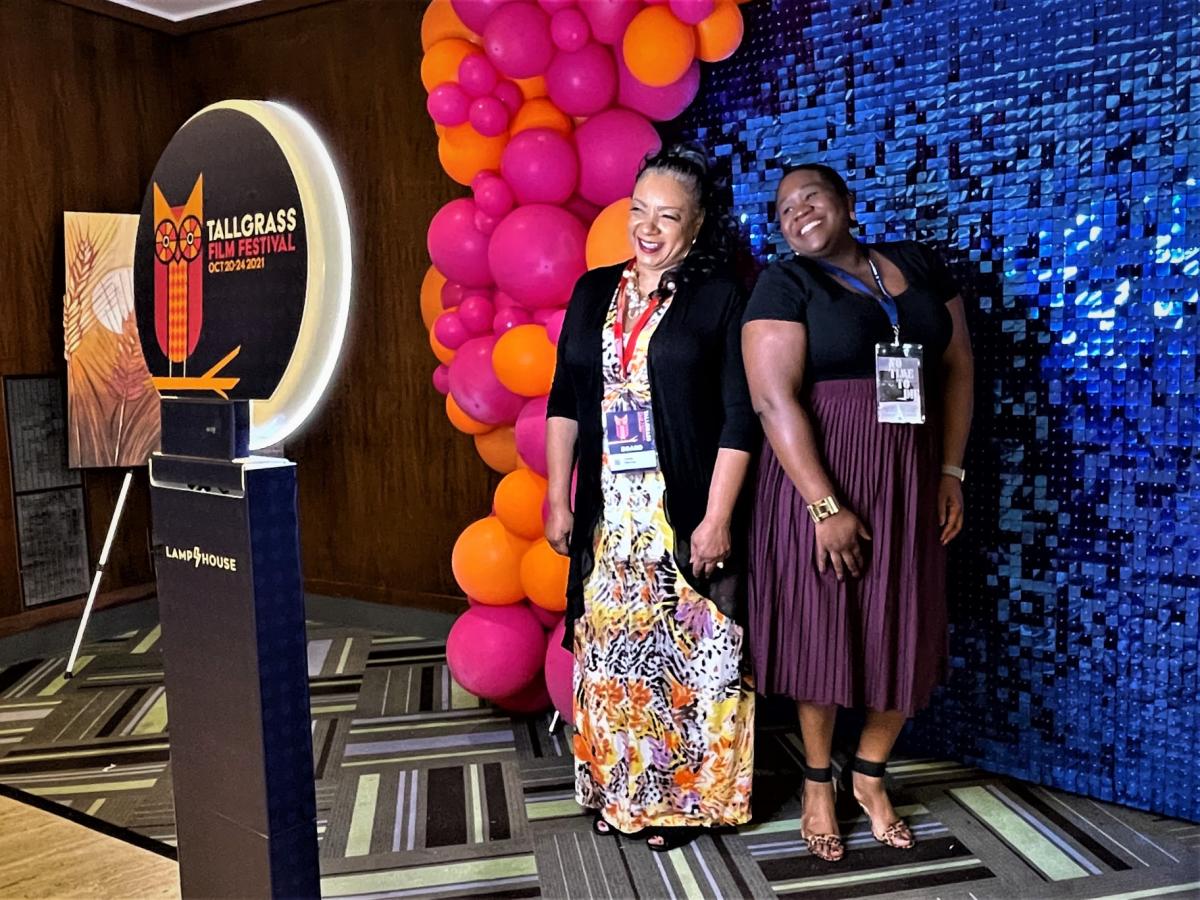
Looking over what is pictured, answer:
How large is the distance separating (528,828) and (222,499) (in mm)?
1209

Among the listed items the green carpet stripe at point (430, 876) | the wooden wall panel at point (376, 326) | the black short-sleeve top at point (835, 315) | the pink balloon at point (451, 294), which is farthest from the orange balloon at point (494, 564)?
the black short-sleeve top at point (835, 315)

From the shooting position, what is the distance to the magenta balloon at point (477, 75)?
246 cm

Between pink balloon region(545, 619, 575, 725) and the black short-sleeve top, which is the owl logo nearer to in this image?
→ the black short-sleeve top

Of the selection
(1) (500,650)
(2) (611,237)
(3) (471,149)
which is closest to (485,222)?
(3) (471,149)

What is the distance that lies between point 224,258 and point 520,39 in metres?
1.42

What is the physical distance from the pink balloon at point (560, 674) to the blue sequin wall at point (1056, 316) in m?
0.90

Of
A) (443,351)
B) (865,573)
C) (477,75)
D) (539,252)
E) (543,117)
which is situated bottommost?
(865,573)

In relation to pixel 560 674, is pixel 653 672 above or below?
above

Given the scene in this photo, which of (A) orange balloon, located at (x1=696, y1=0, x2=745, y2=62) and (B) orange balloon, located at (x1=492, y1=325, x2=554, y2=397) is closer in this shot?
(A) orange balloon, located at (x1=696, y1=0, x2=745, y2=62)

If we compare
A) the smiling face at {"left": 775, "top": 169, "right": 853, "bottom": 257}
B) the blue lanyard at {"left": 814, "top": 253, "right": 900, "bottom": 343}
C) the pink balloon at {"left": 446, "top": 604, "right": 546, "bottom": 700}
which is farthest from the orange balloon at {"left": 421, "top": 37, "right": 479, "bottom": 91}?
the pink balloon at {"left": 446, "top": 604, "right": 546, "bottom": 700}

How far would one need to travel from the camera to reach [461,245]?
8.47 feet

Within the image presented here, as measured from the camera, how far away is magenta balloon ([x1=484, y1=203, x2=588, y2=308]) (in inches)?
93.9

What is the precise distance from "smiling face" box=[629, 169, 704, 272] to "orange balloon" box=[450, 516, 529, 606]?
952 millimetres

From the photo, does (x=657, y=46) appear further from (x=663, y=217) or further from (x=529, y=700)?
(x=529, y=700)
